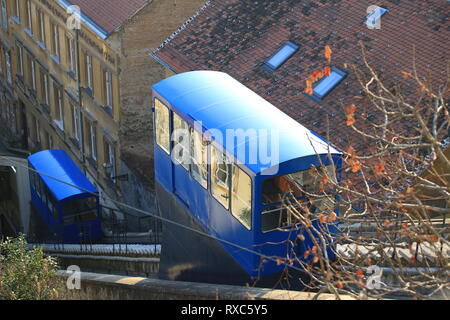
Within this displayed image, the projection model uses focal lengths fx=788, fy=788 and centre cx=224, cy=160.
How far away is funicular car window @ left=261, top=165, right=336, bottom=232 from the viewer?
47.4ft

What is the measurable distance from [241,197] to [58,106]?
20.4 m

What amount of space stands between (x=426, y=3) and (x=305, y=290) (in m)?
9.86

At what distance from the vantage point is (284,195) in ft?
46.4

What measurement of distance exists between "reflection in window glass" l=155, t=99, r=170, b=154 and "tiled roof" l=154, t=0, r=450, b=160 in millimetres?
3880

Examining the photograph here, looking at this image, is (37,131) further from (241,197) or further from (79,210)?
(241,197)

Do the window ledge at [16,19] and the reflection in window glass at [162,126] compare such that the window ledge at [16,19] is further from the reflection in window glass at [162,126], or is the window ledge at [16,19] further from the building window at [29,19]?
the reflection in window glass at [162,126]

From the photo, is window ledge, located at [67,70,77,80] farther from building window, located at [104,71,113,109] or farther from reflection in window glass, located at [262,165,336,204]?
reflection in window glass, located at [262,165,336,204]

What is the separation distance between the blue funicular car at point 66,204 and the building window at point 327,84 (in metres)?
9.05

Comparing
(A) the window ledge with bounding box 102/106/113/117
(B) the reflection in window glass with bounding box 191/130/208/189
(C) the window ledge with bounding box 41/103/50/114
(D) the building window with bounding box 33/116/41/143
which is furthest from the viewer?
(D) the building window with bounding box 33/116/41/143

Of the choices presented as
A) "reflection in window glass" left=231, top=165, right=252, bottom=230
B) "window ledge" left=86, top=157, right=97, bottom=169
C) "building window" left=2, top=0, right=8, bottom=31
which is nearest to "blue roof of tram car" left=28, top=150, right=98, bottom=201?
"window ledge" left=86, top=157, right=97, bottom=169

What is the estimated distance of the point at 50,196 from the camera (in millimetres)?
27484

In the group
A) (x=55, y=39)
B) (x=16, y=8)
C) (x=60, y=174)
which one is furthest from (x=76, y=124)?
(x=16, y=8)

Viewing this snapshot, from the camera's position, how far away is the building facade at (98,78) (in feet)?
87.9
